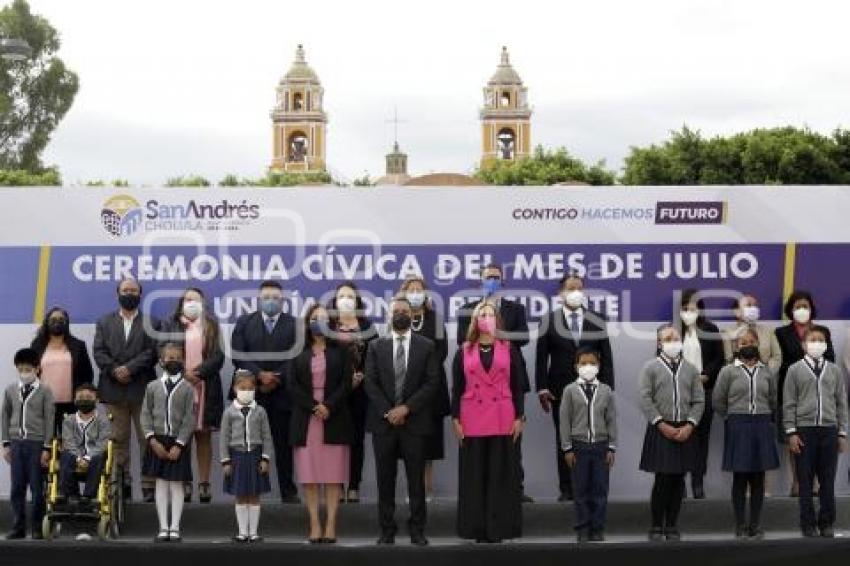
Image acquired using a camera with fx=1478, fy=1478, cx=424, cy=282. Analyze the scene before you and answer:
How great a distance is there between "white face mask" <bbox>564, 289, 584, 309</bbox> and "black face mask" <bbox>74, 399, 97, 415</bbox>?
343cm

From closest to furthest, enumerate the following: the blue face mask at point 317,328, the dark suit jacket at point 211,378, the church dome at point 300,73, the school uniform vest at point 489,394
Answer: the school uniform vest at point 489,394
the blue face mask at point 317,328
the dark suit jacket at point 211,378
the church dome at point 300,73

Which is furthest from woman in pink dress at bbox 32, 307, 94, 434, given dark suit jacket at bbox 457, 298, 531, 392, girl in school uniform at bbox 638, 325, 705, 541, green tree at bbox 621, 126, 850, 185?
green tree at bbox 621, 126, 850, 185

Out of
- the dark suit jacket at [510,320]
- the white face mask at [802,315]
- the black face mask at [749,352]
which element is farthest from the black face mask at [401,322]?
the white face mask at [802,315]

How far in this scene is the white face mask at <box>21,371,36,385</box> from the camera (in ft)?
33.4

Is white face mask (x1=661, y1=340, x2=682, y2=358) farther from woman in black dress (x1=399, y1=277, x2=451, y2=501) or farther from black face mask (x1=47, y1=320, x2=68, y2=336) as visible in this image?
black face mask (x1=47, y1=320, x2=68, y2=336)

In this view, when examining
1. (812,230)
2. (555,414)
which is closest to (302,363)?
(555,414)

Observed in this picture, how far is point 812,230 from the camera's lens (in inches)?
449

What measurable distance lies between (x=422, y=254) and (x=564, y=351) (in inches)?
55.0

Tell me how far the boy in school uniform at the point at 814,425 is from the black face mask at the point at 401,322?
263 centimetres

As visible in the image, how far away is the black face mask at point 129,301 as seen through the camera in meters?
10.8

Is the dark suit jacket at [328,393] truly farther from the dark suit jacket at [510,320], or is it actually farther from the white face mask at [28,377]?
the white face mask at [28,377]

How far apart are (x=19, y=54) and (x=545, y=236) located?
1254 centimetres

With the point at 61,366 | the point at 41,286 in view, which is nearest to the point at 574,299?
the point at 61,366

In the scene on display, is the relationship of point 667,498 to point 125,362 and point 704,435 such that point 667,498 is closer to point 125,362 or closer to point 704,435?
point 704,435
